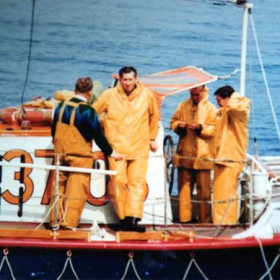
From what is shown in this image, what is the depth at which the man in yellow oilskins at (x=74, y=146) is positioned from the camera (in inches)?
426

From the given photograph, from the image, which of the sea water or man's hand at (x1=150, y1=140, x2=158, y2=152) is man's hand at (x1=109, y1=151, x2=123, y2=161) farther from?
the sea water

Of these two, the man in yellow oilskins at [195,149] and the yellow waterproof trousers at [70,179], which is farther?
the man in yellow oilskins at [195,149]

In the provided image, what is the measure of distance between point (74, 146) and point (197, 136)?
1.62 meters

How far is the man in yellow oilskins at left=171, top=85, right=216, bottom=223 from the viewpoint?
1164 cm

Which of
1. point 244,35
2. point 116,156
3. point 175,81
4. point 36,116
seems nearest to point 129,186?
point 116,156

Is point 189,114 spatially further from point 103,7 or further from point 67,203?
point 103,7

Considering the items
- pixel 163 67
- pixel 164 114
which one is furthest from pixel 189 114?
pixel 163 67

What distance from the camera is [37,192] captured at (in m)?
11.6

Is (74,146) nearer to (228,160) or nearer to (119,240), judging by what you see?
(119,240)

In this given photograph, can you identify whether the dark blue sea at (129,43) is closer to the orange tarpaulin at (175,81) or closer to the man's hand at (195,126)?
the orange tarpaulin at (175,81)

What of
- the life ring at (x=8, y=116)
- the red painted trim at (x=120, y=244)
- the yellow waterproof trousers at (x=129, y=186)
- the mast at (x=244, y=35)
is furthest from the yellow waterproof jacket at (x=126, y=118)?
the mast at (x=244, y=35)

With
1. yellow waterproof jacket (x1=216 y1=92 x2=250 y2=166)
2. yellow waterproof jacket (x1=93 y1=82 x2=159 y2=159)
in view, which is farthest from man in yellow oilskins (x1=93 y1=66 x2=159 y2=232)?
yellow waterproof jacket (x1=216 y1=92 x2=250 y2=166)

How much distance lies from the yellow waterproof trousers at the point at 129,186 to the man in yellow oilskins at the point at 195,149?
65 cm

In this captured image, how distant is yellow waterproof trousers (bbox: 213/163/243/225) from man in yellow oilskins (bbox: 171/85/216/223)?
0.15 metres
